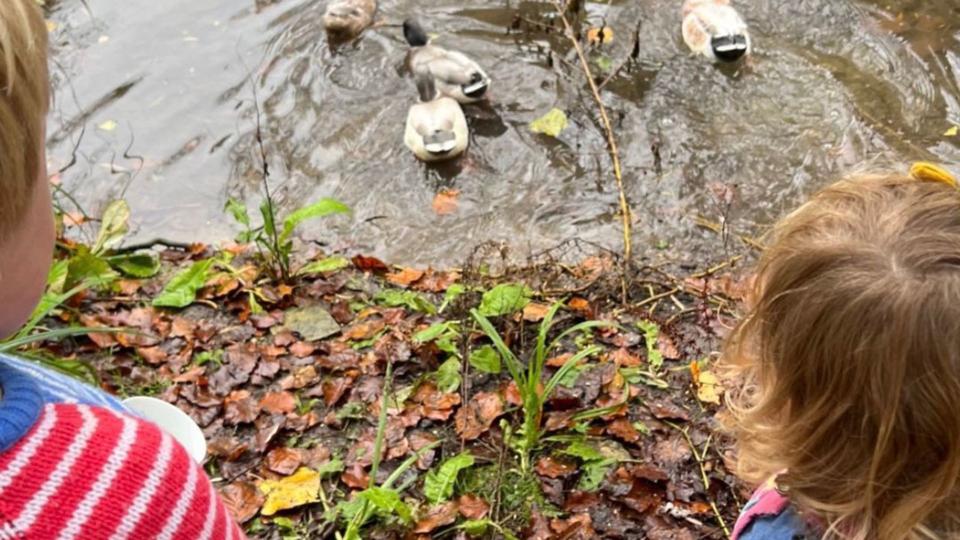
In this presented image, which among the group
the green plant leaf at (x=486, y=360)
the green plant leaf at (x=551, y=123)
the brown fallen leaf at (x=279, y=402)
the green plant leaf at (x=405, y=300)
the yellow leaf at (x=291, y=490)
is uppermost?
the green plant leaf at (x=486, y=360)

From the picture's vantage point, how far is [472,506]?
3.31 meters

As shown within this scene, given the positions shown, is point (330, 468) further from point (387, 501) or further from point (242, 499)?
point (387, 501)

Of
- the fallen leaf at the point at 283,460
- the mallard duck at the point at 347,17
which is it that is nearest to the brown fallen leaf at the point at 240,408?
the fallen leaf at the point at 283,460

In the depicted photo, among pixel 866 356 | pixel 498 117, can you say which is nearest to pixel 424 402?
pixel 866 356

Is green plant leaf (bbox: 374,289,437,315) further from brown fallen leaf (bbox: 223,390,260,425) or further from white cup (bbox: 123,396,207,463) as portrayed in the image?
white cup (bbox: 123,396,207,463)

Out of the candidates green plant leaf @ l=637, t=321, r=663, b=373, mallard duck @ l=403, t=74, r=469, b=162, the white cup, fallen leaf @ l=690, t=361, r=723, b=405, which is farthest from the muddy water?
the white cup

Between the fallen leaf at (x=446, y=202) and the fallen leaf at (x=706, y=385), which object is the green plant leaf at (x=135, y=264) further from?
the fallen leaf at (x=706, y=385)

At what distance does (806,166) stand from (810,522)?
442 centimetres

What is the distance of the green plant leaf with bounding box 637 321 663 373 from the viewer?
158 inches

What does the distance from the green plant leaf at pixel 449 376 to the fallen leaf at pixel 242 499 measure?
837 millimetres

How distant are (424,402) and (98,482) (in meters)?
2.52

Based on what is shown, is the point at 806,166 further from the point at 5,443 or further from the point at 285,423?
the point at 5,443

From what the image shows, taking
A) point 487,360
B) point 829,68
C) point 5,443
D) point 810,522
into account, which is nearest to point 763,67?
point 829,68

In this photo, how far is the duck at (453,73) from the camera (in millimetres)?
6781
